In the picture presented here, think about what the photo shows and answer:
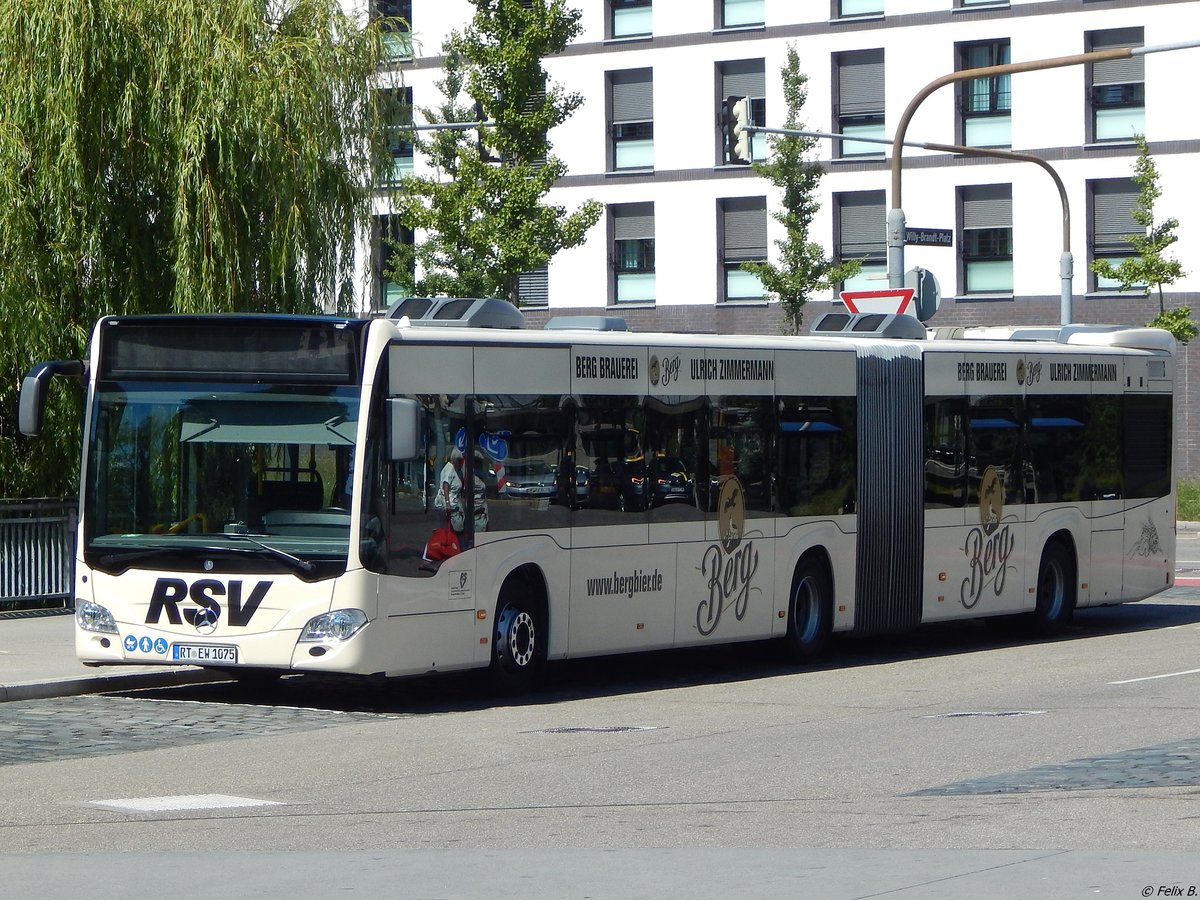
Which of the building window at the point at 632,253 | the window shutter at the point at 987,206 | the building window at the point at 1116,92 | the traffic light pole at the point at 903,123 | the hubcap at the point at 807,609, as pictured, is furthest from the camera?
the building window at the point at 632,253

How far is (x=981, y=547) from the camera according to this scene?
19.0 meters

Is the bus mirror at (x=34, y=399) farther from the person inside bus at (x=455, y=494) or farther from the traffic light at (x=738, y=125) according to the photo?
the traffic light at (x=738, y=125)

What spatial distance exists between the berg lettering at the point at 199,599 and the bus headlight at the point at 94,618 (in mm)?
327

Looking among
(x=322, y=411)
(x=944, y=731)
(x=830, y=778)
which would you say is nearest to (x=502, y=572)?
(x=322, y=411)

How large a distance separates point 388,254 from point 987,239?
1389 cm

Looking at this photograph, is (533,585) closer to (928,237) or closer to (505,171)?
(928,237)

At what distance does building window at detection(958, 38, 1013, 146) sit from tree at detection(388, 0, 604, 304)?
519 inches

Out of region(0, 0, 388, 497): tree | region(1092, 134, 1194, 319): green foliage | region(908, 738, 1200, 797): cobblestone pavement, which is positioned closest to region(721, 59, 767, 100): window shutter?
region(1092, 134, 1194, 319): green foliage

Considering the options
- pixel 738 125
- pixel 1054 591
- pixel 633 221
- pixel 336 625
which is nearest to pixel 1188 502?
pixel 738 125

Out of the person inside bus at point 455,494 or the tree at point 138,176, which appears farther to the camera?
the tree at point 138,176

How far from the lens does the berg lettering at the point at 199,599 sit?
13.5 meters

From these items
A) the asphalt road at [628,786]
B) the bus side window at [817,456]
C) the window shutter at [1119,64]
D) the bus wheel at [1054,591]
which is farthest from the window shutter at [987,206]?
the asphalt road at [628,786]

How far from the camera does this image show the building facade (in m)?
45.2

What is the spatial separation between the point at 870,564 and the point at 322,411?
20.4ft
